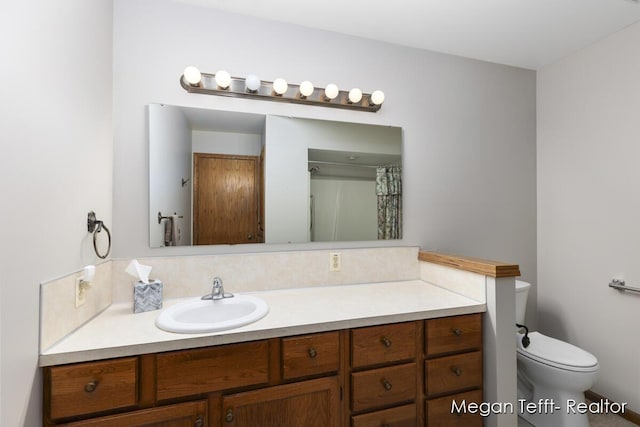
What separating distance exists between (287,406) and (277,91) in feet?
5.17

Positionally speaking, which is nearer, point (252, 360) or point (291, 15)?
point (252, 360)

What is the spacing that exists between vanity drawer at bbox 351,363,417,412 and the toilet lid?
923mm

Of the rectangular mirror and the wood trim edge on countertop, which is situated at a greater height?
the rectangular mirror

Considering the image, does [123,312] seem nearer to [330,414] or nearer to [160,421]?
[160,421]

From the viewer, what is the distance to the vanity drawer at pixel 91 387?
0.98 metres

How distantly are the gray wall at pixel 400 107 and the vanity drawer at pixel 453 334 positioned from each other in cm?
67

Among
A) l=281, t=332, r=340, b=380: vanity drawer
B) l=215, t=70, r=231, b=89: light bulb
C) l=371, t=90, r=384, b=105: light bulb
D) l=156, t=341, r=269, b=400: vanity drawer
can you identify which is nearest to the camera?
l=156, t=341, r=269, b=400: vanity drawer

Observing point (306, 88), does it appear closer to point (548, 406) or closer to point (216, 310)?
point (216, 310)

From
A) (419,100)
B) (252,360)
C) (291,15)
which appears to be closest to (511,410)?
(252,360)

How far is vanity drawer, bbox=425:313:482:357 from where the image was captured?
55.7 inches

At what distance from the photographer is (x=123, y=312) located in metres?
1.40

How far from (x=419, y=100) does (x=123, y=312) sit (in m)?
2.15

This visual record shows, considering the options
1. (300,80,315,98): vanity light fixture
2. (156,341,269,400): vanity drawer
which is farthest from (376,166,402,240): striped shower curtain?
(156,341,269,400): vanity drawer

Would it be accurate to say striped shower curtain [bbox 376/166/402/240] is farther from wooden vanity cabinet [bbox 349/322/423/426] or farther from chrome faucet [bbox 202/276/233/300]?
chrome faucet [bbox 202/276/233/300]
